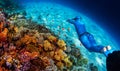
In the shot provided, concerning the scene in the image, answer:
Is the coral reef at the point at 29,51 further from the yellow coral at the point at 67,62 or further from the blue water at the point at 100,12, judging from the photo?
the blue water at the point at 100,12

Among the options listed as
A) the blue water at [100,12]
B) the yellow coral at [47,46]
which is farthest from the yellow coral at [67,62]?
the blue water at [100,12]

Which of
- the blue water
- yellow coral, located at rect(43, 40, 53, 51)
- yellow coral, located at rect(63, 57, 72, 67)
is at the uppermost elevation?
the blue water

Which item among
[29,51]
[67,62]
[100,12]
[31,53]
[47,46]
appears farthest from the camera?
[100,12]

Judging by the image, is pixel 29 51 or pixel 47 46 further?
pixel 47 46

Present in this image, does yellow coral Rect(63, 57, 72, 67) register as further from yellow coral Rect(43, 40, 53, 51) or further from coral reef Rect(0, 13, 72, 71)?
yellow coral Rect(43, 40, 53, 51)

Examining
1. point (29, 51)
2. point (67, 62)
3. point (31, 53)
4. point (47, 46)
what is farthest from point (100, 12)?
point (31, 53)

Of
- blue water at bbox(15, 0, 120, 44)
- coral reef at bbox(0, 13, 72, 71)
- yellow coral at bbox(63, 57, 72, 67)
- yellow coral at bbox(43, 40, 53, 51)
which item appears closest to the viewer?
coral reef at bbox(0, 13, 72, 71)

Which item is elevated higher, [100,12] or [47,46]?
[100,12]

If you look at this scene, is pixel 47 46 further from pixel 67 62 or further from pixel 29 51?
pixel 67 62

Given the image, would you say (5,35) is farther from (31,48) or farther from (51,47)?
(51,47)

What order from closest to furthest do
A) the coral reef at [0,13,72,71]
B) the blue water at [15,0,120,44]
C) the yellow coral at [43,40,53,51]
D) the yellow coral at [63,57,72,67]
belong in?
the coral reef at [0,13,72,71], the yellow coral at [43,40,53,51], the yellow coral at [63,57,72,67], the blue water at [15,0,120,44]

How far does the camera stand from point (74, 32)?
1188 centimetres

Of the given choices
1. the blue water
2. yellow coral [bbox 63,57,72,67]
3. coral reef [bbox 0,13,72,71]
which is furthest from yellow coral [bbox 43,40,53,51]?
the blue water

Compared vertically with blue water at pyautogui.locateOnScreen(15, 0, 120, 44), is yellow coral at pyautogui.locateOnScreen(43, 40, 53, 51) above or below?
→ below
